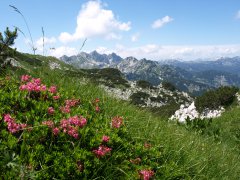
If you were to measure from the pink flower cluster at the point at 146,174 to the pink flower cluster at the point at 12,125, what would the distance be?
194 centimetres

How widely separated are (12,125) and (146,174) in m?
2.17

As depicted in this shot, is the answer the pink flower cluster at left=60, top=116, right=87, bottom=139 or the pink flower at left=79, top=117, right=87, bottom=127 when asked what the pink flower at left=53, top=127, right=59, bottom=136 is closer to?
the pink flower cluster at left=60, top=116, right=87, bottom=139

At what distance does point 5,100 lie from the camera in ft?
18.3

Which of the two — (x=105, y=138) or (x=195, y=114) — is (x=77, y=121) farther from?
(x=195, y=114)

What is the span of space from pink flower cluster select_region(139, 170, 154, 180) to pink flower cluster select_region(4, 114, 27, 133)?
194cm

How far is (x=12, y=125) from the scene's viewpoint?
4852mm

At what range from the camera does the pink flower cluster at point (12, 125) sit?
4.79 meters

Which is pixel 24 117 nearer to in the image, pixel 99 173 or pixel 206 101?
pixel 99 173

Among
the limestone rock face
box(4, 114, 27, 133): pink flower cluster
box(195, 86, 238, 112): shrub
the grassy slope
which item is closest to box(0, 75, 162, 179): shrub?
box(4, 114, 27, 133): pink flower cluster

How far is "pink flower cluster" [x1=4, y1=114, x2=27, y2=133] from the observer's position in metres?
4.79

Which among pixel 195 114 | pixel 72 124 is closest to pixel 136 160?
pixel 72 124

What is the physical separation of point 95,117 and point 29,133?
1807mm

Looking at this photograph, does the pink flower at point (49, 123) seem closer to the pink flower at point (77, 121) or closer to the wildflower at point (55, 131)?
the wildflower at point (55, 131)

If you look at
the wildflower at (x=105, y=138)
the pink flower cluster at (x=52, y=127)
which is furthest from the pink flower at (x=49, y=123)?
the wildflower at (x=105, y=138)
